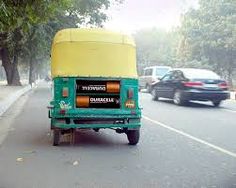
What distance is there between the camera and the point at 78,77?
32.8ft

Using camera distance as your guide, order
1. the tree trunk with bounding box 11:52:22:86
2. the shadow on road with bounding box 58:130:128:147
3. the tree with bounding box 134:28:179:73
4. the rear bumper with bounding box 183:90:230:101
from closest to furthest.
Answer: the shadow on road with bounding box 58:130:128:147, the rear bumper with bounding box 183:90:230:101, the tree trunk with bounding box 11:52:22:86, the tree with bounding box 134:28:179:73

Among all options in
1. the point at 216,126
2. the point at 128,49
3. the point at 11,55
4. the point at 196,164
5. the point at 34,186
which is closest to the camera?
the point at 34,186

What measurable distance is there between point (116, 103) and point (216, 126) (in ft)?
14.9

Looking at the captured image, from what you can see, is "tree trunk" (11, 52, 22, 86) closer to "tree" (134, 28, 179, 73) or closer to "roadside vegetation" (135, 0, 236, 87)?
"roadside vegetation" (135, 0, 236, 87)

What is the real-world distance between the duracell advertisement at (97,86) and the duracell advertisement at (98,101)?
120mm

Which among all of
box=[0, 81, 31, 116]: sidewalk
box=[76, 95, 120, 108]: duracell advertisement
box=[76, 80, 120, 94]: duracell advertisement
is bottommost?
box=[0, 81, 31, 116]: sidewalk

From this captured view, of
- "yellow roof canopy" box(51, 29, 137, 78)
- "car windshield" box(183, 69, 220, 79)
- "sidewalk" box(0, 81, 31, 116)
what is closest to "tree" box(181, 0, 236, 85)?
"sidewalk" box(0, 81, 31, 116)

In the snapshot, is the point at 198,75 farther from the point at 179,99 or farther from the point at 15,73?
the point at 15,73

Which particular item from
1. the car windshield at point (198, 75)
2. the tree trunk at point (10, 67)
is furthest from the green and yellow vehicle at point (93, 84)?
the tree trunk at point (10, 67)

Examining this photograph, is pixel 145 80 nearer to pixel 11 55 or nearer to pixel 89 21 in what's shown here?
pixel 89 21

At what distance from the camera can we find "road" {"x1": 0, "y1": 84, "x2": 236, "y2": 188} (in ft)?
22.8

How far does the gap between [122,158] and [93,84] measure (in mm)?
1951

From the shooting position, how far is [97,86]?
10.1 meters

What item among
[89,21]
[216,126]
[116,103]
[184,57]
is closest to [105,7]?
[89,21]
